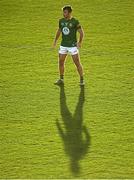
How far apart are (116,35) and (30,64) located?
142 inches

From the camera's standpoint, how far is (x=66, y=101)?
13.7m

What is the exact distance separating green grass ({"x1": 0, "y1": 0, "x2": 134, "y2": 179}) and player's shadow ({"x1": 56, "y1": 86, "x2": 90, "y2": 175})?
2 centimetres

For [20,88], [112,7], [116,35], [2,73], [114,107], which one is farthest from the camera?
[112,7]

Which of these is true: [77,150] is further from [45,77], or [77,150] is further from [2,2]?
[2,2]

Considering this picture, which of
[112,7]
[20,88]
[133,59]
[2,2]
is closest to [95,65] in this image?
[133,59]

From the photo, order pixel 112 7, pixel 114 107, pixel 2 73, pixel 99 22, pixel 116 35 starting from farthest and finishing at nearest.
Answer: pixel 112 7 < pixel 99 22 < pixel 116 35 < pixel 2 73 < pixel 114 107

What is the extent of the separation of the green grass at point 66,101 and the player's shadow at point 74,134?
2 cm

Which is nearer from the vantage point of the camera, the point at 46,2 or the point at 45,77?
Answer: the point at 45,77

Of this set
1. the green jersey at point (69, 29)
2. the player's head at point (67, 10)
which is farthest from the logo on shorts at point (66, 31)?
the player's head at point (67, 10)

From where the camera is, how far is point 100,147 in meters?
11.5

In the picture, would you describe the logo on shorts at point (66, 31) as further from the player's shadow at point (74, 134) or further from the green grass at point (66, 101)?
the player's shadow at point (74, 134)

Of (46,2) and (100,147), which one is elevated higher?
(46,2)

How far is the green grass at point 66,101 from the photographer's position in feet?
35.8

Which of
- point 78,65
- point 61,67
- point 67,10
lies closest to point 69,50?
point 78,65
